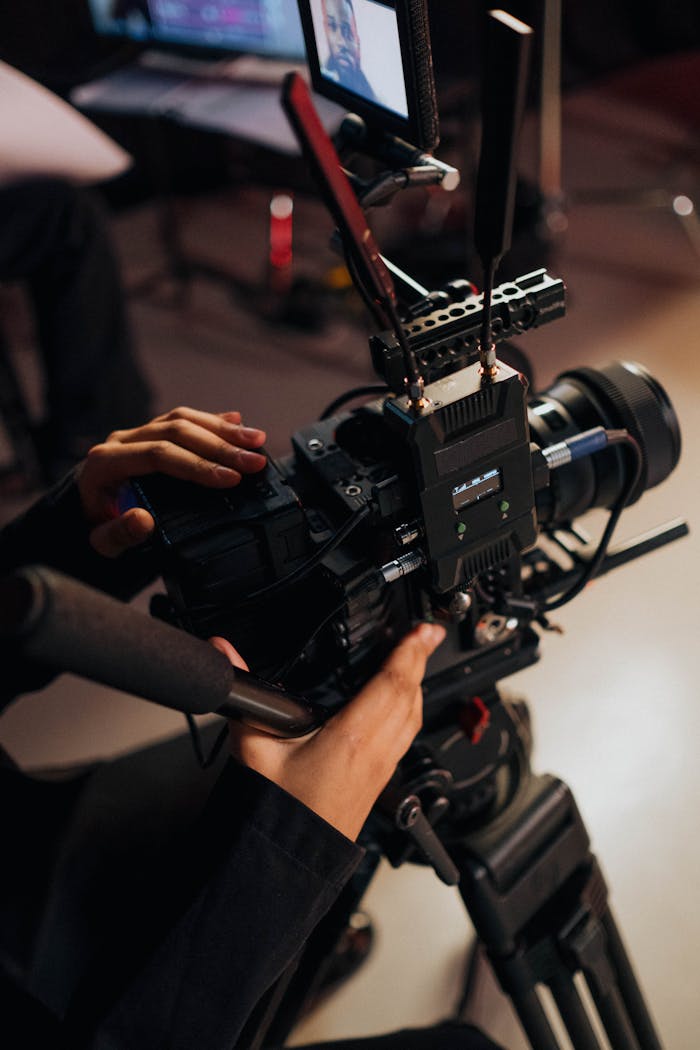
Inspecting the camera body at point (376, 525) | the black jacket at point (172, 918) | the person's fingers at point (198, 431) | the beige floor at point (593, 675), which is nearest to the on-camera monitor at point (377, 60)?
the camera body at point (376, 525)

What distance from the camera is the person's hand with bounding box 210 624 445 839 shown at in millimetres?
695

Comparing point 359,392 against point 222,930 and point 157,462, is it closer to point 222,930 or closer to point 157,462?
point 157,462

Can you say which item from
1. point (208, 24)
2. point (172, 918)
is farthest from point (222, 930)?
point (208, 24)

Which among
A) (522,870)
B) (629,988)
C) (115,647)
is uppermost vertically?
(115,647)

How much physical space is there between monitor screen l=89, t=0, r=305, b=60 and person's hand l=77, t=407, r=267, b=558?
157 centimetres

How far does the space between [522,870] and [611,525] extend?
0.35 m

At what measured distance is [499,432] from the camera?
67cm

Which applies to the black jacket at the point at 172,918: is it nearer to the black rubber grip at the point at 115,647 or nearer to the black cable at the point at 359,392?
the black rubber grip at the point at 115,647

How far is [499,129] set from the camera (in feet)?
1.68

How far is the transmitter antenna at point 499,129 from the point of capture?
0.48m

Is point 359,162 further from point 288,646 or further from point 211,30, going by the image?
point 288,646

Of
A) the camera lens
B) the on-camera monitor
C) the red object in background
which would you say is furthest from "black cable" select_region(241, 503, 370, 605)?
the red object in background

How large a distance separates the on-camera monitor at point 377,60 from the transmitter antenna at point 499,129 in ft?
0.72

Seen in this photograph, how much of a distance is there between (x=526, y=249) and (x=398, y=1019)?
6.34ft
